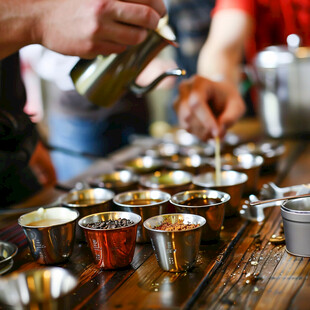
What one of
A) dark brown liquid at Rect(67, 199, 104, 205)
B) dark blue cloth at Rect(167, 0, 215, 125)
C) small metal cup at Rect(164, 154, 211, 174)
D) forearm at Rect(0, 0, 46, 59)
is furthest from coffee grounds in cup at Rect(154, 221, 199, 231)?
dark blue cloth at Rect(167, 0, 215, 125)

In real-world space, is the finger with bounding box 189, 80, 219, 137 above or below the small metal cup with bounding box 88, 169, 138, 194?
above

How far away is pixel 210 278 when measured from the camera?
49.5 inches

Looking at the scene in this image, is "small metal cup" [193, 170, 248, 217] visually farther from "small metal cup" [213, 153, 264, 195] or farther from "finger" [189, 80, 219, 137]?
"finger" [189, 80, 219, 137]

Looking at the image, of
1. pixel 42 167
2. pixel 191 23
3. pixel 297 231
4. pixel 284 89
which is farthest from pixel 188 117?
pixel 191 23

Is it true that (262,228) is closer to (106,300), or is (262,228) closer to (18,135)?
(106,300)

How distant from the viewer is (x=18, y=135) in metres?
1.94

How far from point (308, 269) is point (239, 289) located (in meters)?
0.21

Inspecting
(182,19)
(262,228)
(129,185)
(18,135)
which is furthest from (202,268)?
(182,19)

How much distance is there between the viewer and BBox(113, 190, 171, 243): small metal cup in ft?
5.05

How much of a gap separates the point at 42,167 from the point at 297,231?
1494mm

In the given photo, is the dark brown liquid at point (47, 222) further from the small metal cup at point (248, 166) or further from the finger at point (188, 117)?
the finger at point (188, 117)

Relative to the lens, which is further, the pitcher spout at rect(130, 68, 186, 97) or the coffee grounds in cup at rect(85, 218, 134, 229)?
the pitcher spout at rect(130, 68, 186, 97)

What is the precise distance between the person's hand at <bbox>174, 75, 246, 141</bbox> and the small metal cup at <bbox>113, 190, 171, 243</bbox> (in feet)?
2.15

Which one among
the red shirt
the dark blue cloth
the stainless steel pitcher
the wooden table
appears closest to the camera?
the wooden table
